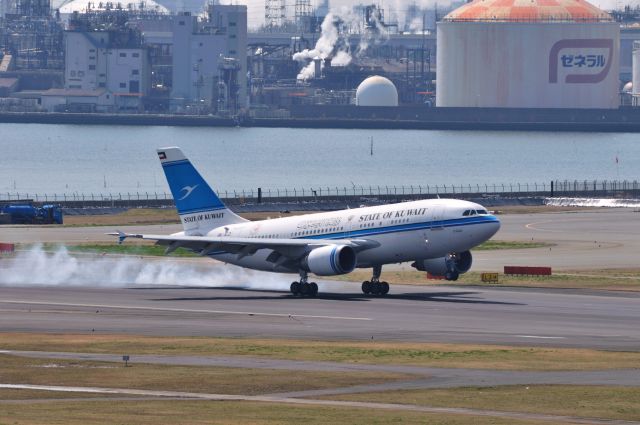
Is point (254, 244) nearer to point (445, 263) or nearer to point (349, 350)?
point (445, 263)

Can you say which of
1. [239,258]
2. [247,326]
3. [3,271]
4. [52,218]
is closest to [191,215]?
[239,258]

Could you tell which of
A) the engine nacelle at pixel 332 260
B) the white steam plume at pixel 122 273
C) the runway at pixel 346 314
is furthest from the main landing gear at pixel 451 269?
the white steam plume at pixel 122 273

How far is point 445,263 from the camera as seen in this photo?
243 ft

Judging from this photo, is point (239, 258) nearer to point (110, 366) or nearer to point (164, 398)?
point (110, 366)

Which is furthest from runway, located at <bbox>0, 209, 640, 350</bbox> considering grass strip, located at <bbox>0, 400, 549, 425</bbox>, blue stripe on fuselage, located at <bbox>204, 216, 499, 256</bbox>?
grass strip, located at <bbox>0, 400, 549, 425</bbox>

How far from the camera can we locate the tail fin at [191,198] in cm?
7919

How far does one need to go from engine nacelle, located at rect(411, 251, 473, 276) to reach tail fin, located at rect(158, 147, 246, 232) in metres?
11.2

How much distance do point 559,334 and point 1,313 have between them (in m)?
23.2

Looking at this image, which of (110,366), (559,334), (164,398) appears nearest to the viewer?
(164,398)

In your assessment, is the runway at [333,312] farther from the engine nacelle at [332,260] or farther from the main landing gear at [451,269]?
the engine nacelle at [332,260]

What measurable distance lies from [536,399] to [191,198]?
40.3m

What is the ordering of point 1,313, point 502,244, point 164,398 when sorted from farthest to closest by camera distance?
point 502,244 → point 1,313 → point 164,398

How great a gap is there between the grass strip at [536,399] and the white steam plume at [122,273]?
37.1 metres

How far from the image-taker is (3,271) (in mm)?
85000
